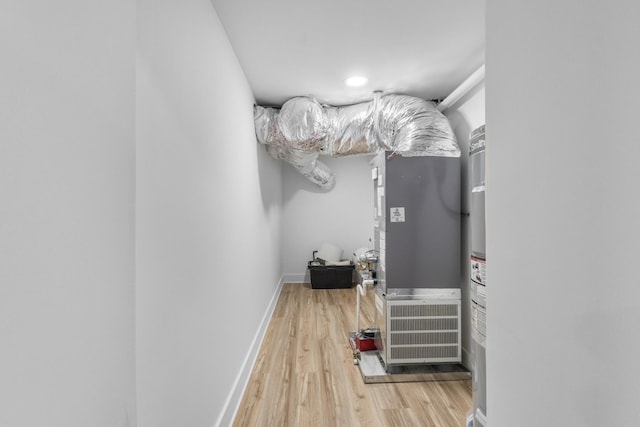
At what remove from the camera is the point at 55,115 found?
508 mm

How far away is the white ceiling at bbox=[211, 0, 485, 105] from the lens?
5.88 feet

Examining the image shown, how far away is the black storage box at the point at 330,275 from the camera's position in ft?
17.0

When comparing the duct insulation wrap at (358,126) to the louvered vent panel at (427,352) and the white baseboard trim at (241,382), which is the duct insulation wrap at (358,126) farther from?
the white baseboard trim at (241,382)

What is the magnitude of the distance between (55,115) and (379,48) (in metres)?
2.16

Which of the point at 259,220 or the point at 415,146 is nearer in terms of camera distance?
the point at 415,146

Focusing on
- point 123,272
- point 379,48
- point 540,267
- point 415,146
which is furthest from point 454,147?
point 123,272

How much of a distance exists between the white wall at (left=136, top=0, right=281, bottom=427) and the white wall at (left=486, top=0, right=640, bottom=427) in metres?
1.06

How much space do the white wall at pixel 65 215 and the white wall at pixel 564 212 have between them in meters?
0.93

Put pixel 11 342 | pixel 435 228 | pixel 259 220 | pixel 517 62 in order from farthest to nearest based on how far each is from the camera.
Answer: pixel 259 220 < pixel 435 228 < pixel 517 62 < pixel 11 342

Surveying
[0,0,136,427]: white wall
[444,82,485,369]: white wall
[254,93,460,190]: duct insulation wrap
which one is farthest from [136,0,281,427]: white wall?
[444,82,485,369]: white wall

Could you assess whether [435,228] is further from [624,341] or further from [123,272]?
[123,272]

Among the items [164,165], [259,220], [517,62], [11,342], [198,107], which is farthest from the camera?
[259,220]

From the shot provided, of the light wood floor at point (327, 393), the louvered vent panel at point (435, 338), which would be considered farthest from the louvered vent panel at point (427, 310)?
the light wood floor at point (327, 393)

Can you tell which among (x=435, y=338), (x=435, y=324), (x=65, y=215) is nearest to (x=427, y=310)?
(x=435, y=324)
